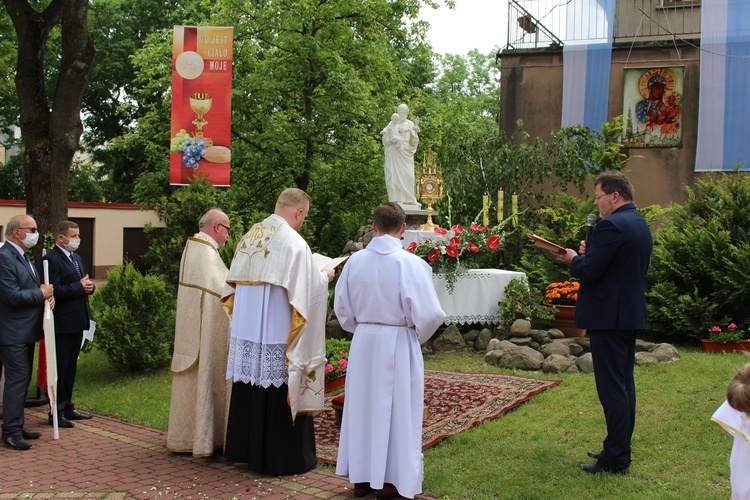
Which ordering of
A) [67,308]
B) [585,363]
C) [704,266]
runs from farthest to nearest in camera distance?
[704,266]
[585,363]
[67,308]

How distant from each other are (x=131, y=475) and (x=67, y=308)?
7.82ft

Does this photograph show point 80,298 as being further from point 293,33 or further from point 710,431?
point 293,33

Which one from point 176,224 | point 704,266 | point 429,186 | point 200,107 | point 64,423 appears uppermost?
point 200,107

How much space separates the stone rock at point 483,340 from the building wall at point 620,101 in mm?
7051

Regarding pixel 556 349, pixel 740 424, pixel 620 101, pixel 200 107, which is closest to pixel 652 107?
pixel 620 101

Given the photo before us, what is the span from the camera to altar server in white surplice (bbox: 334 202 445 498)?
505 centimetres

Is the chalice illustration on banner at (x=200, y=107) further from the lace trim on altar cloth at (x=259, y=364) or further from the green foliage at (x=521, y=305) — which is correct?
the lace trim on altar cloth at (x=259, y=364)

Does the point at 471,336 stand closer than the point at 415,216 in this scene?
Yes

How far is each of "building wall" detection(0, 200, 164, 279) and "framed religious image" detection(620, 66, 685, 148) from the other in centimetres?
1820

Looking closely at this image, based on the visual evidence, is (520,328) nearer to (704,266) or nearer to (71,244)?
(704,266)

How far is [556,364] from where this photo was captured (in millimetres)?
8719

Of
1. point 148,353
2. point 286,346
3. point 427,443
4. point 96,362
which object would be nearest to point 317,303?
point 286,346

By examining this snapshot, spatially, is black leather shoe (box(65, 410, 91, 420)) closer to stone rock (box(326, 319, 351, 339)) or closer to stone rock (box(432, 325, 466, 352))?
stone rock (box(326, 319, 351, 339))

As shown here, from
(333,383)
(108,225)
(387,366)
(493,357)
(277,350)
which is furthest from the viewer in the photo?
(108,225)
